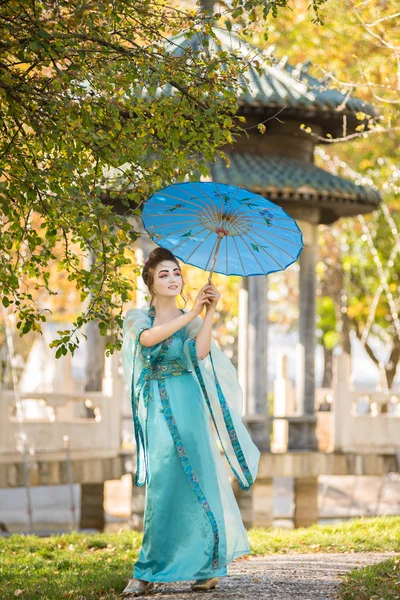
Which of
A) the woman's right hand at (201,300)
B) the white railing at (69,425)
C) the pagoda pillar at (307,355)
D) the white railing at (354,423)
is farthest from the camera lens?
the white railing at (354,423)

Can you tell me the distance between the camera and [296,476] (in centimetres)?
1368

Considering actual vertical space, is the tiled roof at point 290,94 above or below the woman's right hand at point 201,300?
above

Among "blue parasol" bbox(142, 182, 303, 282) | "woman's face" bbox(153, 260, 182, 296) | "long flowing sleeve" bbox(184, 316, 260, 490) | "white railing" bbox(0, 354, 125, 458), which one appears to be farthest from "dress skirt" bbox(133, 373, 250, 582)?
"white railing" bbox(0, 354, 125, 458)

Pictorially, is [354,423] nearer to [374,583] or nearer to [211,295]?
[374,583]

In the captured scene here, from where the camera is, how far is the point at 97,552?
28.5 ft

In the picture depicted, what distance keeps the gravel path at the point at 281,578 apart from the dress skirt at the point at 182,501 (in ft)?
0.56

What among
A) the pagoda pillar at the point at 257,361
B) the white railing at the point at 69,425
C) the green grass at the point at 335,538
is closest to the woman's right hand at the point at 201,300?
the green grass at the point at 335,538

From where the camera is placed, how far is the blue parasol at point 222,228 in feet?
20.3

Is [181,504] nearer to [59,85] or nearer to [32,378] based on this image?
[59,85]

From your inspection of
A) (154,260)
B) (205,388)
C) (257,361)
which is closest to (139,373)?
(205,388)

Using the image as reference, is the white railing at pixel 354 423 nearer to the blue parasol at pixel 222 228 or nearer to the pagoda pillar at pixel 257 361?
the pagoda pillar at pixel 257 361

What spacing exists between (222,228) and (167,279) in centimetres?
43

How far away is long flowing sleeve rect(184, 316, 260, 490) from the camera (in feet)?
20.9

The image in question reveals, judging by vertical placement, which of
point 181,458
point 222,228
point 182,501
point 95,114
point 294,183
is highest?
point 294,183
